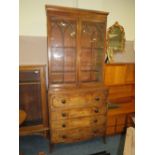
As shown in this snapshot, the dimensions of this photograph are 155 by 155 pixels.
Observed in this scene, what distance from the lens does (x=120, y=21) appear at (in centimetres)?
316

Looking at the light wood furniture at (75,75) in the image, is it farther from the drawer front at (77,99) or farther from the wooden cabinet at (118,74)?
the wooden cabinet at (118,74)

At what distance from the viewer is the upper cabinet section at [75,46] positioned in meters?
2.29

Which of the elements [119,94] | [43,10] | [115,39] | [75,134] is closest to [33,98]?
[75,134]

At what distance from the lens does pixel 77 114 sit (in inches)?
94.7

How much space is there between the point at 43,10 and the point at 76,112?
5.61 feet

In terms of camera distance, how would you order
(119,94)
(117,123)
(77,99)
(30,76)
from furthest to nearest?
(119,94)
(117,123)
(30,76)
(77,99)

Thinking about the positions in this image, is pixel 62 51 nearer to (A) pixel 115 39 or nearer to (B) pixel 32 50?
(B) pixel 32 50

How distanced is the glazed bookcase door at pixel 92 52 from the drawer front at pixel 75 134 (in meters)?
0.74

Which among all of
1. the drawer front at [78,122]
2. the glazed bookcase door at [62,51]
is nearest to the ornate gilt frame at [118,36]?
the glazed bookcase door at [62,51]

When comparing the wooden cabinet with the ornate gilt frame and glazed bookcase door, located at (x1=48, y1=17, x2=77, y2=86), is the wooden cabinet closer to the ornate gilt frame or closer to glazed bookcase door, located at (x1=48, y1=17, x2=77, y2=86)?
the ornate gilt frame

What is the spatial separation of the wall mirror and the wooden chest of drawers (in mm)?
1004

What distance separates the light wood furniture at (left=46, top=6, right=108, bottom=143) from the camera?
2.30 m

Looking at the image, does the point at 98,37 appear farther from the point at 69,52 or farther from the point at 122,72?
the point at 122,72
